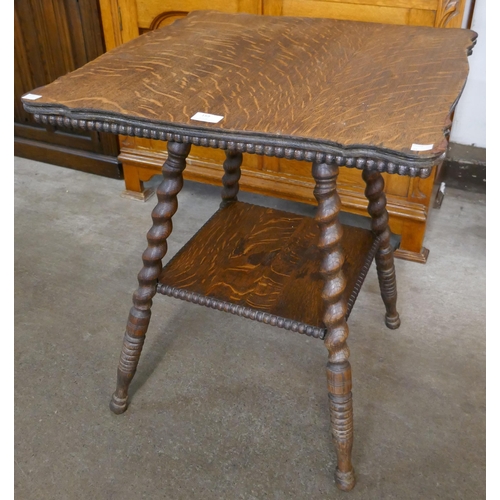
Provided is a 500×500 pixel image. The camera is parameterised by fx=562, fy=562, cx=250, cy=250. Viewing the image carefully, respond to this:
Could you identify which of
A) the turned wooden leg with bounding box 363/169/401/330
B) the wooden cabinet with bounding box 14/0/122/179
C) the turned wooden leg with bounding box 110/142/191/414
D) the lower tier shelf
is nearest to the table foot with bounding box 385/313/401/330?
the turned wooden leg with bounding box 363/169/401/330

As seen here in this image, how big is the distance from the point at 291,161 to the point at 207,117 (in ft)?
3.11

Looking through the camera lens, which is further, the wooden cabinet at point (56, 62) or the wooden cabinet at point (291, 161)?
the wooden cabinet at point (56, 62)

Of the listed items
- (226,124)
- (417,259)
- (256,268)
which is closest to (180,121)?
(226,124)

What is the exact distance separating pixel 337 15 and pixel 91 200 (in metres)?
1.19

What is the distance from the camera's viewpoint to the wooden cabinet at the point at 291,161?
1609 millimetres

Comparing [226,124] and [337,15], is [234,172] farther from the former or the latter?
[226,124]

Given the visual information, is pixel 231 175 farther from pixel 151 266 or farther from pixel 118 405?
pixel 118 405

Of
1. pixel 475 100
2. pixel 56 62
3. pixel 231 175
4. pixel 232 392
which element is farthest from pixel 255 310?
pixel 56 62

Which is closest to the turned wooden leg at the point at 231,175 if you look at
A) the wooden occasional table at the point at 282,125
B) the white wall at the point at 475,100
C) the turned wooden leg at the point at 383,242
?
the wooden occasional table at the point at 282,125

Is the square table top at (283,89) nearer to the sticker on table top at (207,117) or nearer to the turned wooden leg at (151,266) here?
the sticker on table top at (207,117)

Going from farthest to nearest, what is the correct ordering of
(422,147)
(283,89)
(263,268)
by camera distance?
1. (263,268)
2. (283,89)
3. (422,147)

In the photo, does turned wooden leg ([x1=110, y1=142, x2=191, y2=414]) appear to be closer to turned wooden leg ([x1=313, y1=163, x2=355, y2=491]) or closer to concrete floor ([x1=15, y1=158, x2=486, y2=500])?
concrete floor ([x1=15, y1=158, x2=486, y2=500])

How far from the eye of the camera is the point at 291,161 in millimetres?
1908

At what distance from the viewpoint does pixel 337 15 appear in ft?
5.51
